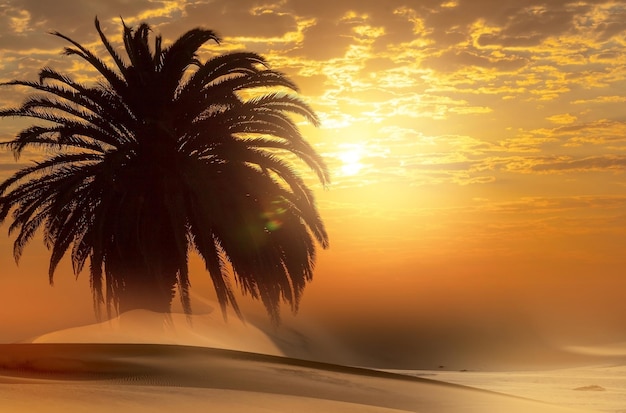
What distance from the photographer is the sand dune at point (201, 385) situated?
745cm

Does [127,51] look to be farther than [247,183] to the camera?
Yes

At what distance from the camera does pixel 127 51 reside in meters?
21.9

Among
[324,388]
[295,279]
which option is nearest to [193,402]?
[324,388]

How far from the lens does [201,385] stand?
9617mm

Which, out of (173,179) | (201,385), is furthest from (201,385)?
(173,179)

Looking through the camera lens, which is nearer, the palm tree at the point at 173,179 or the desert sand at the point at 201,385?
the desert sand at the point at 201,385

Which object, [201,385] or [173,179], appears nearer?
[201,385]

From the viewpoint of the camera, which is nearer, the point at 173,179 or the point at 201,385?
the point at 201,385

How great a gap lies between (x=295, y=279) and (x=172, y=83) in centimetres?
640

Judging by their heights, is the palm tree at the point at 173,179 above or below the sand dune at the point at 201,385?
above

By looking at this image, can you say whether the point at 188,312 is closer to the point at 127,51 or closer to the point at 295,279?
the point at 295,279

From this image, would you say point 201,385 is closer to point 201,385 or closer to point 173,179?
point 201,385

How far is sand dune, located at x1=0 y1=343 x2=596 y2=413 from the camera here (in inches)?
293

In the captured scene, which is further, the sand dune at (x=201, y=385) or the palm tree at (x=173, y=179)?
the palm tree at (x=173, y=179)
